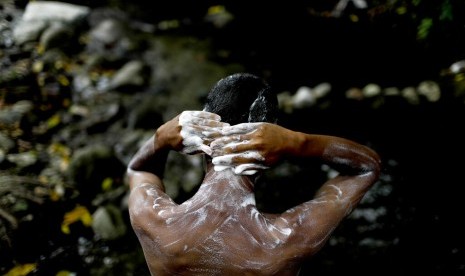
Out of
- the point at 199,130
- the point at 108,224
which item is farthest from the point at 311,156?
the point at 108,224

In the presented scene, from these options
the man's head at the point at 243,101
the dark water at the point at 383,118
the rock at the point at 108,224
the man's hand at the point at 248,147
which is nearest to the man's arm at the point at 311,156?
the man's hand at the point at 248,147

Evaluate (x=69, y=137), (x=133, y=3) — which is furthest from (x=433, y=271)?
(x=133, y=3)

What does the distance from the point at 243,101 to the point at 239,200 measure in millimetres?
666

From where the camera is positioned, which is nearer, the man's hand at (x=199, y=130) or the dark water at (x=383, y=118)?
the man's hand at (x=199, y=130)

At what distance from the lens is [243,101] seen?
8.71 ft

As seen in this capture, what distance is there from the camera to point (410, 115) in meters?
4.90

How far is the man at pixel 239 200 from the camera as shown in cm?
234

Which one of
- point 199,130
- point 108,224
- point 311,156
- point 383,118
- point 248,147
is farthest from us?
point 383,118

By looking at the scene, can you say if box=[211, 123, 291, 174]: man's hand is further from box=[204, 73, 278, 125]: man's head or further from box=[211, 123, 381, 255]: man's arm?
box=[204, 73, 278, 125]: man's head

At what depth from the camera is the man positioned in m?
2.34

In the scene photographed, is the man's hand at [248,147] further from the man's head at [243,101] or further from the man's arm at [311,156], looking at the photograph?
the man's head at [243,101]

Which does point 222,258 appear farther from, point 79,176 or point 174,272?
point 79,176

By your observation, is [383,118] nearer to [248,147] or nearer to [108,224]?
[248,147]

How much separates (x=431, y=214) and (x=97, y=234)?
360cm
